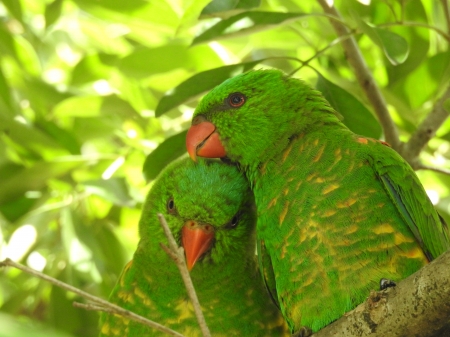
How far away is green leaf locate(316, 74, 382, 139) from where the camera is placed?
2016 mm

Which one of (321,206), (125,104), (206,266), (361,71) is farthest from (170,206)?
(361,71)

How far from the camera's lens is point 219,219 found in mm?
2119

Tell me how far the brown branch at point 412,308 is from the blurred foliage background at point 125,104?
84 centimetres

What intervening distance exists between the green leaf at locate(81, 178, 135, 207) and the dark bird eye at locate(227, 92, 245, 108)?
547mm

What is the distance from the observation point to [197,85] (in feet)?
6.87

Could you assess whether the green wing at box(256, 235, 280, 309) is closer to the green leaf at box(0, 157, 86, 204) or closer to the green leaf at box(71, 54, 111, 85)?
the green leaf at box(0, 157, 86, 204)

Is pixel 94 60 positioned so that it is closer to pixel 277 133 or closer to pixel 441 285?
pixel 277 133

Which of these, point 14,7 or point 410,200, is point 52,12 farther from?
point 410,200

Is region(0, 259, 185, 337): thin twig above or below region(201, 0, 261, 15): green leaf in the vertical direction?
below

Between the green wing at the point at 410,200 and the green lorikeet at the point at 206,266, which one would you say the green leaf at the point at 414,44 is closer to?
the green wing at the point at 410,200

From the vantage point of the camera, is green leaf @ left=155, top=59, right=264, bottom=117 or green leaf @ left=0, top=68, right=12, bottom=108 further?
green leaf @ left=0, top=68, right=12, bottom=108

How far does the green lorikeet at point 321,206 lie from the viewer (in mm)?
1654

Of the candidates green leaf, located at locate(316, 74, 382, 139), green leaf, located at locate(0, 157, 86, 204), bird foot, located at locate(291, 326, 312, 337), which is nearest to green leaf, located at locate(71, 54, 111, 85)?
green leaf, located at locate(0, 157, 86, 204)

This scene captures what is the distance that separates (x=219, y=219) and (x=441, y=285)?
42.3 inches
